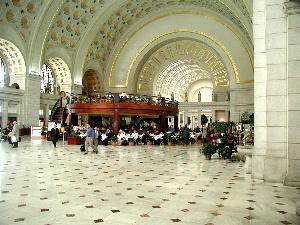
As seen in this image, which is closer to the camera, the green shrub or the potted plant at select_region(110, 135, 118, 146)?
the green shrub

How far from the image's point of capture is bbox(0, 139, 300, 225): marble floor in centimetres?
509

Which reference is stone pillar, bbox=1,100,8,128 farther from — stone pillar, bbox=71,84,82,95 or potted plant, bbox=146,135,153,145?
potted plant, bbox=146,135,153,145

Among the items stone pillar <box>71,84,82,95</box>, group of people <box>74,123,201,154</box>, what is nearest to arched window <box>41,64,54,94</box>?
stone pillar <box>71,84,82,95</box>

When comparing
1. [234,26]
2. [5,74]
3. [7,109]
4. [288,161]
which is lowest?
[288,161]

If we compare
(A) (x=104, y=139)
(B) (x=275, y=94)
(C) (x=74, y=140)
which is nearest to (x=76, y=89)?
(C) (x=74, y=140)

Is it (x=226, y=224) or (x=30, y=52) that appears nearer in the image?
(x=226, y=224)

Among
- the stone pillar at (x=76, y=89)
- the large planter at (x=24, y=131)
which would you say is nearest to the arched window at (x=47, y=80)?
the stone pillar at (x=76, y=89)

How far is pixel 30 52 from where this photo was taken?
78.1ft

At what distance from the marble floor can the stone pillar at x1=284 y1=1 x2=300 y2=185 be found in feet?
1.63

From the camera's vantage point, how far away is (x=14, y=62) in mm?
23969

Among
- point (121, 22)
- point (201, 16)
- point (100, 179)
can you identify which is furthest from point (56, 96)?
point (100, 179)

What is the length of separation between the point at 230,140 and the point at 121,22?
2071cm

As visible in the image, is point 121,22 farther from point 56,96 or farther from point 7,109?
point 7,109

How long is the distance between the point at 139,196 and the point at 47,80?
24269 mm
